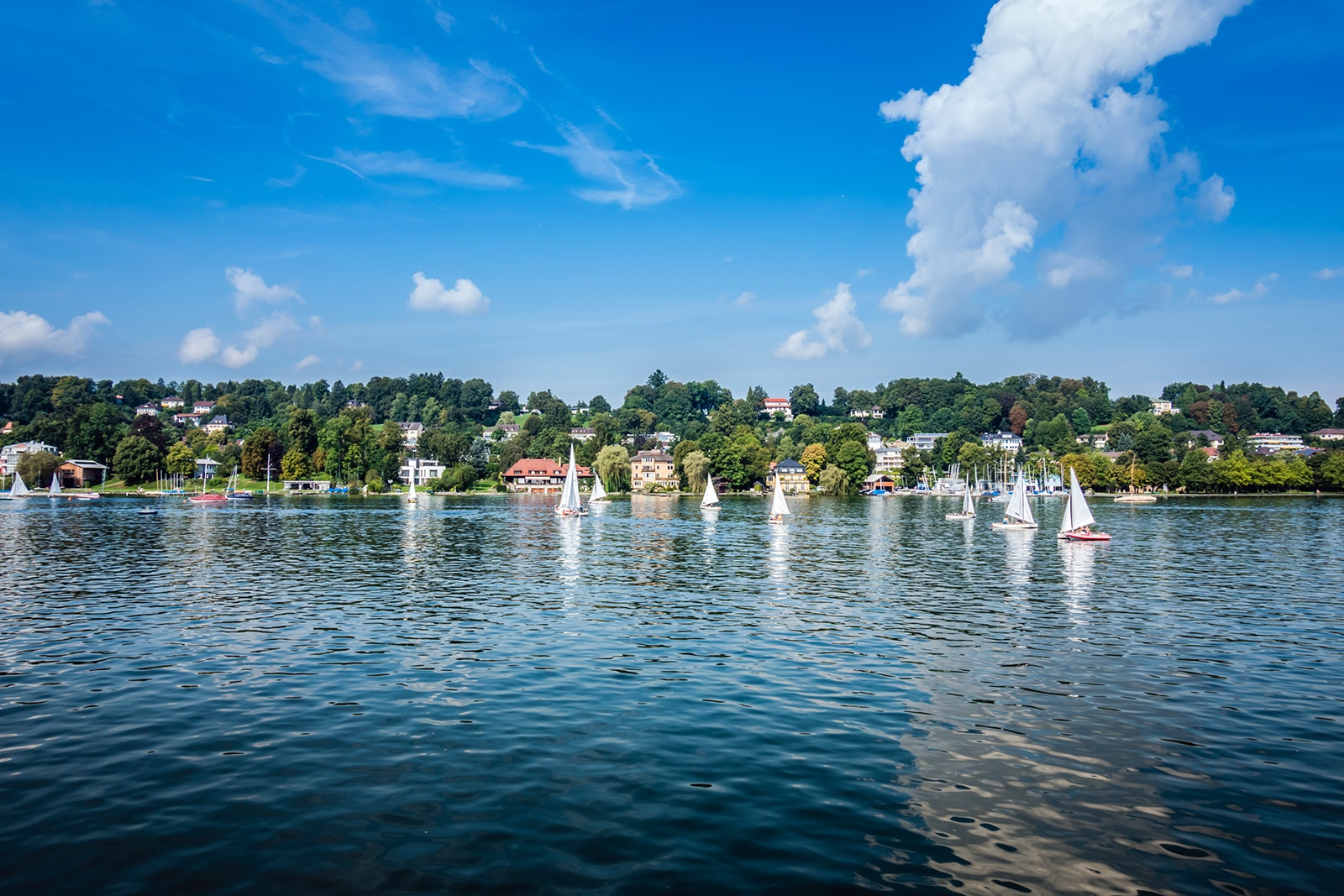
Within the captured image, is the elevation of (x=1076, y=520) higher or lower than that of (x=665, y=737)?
higher

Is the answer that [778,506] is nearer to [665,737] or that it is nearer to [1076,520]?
[1076,520]

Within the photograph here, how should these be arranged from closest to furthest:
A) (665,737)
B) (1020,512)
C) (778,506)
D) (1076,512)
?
1. (665,737)
2. (1076,512)
3. (1020,512)
4. (778,506)

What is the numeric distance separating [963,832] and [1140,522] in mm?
107464

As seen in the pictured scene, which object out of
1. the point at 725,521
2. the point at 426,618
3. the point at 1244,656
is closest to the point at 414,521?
the point at 725,521

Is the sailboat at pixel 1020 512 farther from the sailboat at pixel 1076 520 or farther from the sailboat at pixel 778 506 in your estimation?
the sailboat at pixel 778 506

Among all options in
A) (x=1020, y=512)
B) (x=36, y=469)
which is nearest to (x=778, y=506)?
(x=1020, y=512)

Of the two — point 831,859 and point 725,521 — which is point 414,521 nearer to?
point 725,521

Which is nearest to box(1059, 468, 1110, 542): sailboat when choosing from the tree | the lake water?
the lake water

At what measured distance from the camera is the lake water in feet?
41.5

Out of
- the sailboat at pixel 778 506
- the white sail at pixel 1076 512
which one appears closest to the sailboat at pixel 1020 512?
the white sail at pixel 1076 512

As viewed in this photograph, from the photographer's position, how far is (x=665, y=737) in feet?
61.3

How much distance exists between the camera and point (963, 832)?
13.8m

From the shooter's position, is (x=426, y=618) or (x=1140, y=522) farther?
(x=1140, y=522)

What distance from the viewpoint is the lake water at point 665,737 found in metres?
12.6
